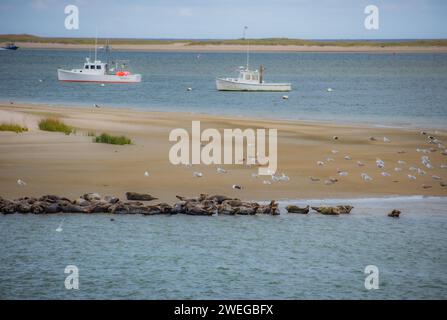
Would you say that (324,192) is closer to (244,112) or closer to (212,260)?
(212,260)

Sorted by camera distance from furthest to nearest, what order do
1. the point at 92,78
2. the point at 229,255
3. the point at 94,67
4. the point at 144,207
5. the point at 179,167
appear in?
the point at 94,67 < the point at 92,78 < the point at 179,167 < the point at 144,207 < the point at 229,255

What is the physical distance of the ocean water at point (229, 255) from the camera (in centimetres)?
1506

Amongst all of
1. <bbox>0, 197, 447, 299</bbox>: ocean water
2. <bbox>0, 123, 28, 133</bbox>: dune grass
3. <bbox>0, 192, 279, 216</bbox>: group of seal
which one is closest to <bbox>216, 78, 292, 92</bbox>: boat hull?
<bbox>0, 123, 28, 133</bbox>: dune grass

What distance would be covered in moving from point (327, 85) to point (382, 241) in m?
68.3

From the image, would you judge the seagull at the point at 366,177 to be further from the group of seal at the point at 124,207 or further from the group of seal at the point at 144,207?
the group of seal at the point at 124,207

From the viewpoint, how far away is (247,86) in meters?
68.9

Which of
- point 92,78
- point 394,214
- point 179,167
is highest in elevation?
point 92,78

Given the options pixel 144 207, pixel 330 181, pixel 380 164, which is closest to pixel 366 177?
pixel 330 181

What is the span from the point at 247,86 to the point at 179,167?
44.7m

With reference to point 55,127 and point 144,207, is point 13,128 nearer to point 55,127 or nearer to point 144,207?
point 55,127

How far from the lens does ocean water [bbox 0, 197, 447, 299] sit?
15.1 m

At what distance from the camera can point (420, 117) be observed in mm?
47031

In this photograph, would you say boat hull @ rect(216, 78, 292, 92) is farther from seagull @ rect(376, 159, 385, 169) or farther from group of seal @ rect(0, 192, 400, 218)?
group of seal @ rect(0, 192, 400, 218)

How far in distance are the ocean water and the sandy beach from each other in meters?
1.97
